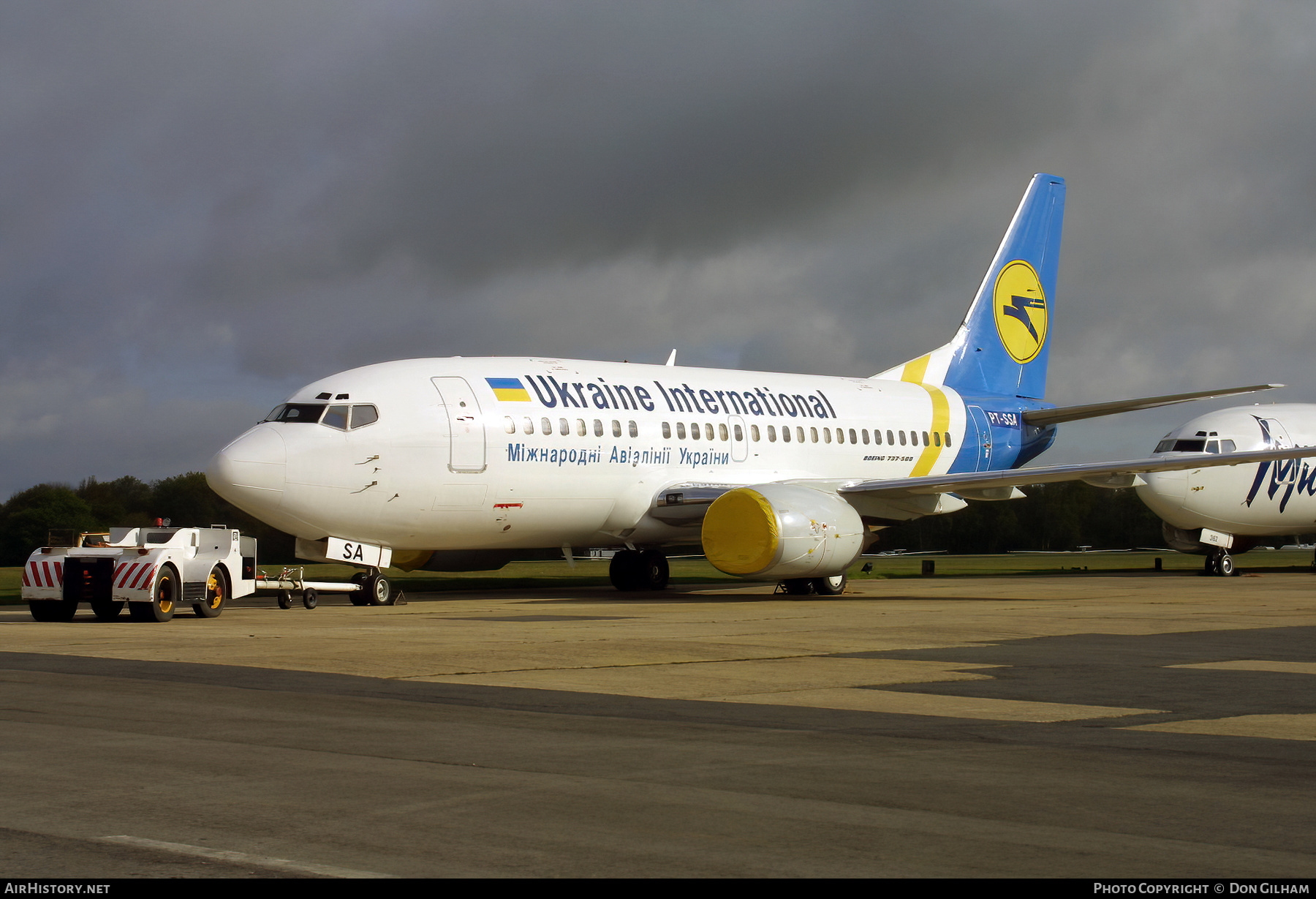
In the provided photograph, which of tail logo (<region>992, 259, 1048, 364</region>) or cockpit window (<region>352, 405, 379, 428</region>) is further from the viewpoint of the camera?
tail logo (<region>992, 259, 1048, 364</region>)

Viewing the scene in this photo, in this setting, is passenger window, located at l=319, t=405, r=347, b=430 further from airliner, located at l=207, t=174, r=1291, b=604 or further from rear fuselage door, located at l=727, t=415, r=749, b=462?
rear fuselage door, located at l=727, t=415, r=749, b=462

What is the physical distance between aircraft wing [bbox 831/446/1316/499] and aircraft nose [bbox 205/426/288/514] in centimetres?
1090

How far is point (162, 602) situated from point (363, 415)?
15.9 feet

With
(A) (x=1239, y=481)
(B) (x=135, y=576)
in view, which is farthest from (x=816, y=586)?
(A) (x=1239, y=481)

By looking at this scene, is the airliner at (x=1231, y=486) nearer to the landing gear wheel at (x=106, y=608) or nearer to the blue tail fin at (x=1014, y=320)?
the blue tail fin at (x=1014, y=320)

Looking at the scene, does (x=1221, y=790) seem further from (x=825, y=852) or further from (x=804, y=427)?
(x=804, y=427)

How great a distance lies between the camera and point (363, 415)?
2222 cm

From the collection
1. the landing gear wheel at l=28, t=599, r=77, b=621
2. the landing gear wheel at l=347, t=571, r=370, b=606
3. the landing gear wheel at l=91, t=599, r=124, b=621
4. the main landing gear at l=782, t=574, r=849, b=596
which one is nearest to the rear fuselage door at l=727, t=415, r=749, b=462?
the main landing gear at l=782, t=574, r=849, b=596

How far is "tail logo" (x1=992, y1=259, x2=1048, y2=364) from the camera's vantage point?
35125 mm

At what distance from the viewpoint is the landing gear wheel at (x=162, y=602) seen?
1852cm

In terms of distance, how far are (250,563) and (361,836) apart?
15.8 m

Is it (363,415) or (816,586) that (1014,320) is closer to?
(816,586)

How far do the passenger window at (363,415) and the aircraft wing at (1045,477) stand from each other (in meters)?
9.33

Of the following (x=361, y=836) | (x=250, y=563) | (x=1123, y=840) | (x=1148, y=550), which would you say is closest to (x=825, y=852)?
(x=1123, y=840)
